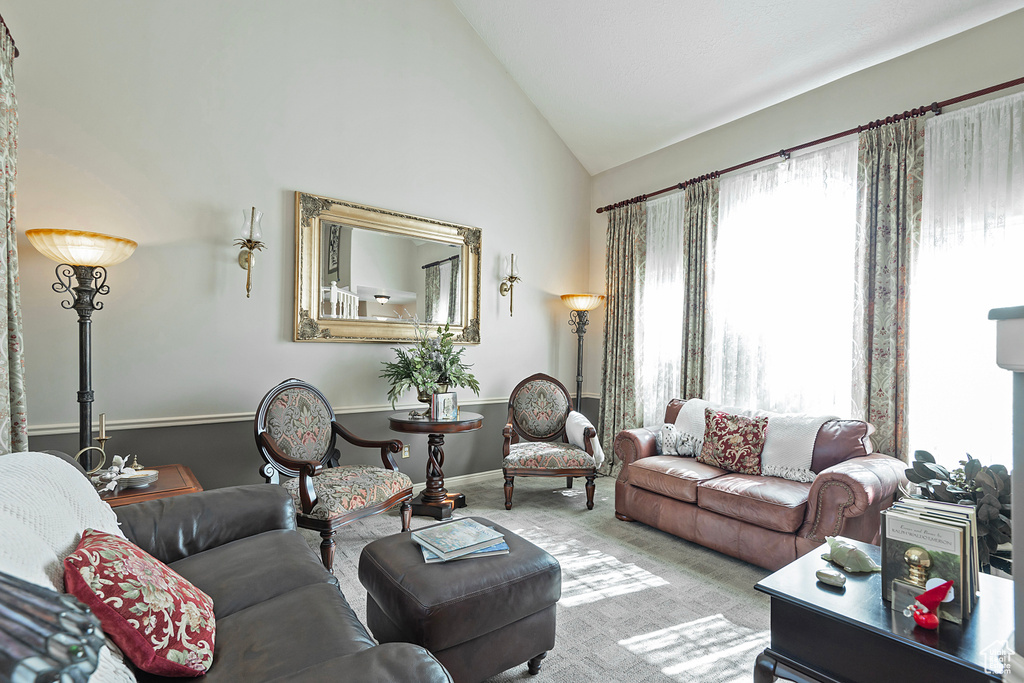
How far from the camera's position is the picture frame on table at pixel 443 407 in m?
3.47

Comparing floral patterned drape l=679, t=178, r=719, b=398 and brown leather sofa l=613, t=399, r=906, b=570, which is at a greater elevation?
floral patterned drape l=679, t=178, r=719, b=398

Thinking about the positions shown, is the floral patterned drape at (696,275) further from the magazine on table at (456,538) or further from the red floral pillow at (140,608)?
the red floral pillow at (140,608)

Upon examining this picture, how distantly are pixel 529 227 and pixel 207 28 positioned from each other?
2817 millimetres

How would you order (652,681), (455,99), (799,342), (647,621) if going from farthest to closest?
(455,99) < (799,342) < (647,621) < (652,681)

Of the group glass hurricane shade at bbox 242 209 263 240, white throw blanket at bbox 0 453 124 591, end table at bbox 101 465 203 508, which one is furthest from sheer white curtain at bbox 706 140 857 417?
white throw blanket at bbox 0 453 124 591

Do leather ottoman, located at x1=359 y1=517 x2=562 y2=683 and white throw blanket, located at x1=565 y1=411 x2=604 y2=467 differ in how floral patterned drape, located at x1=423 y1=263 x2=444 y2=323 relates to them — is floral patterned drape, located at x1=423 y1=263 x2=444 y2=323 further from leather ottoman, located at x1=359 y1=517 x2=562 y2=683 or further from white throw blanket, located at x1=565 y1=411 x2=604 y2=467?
leather ottoman, located at x1=359 y1=517 x2=562 y2=683

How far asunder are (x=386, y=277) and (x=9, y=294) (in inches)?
85.1

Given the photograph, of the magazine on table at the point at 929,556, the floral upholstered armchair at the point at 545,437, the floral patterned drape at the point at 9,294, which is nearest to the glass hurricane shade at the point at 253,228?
the floral patterned drape at the point at 9,294

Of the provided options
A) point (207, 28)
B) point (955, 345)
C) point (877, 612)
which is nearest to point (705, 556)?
point (877, 612)

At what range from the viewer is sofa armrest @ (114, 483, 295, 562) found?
1.79 metres

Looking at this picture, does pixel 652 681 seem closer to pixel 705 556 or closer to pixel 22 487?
pixel 705 556

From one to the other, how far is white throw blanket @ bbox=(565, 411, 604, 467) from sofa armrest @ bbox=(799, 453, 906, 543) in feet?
4.99

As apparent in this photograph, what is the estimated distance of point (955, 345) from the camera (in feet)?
9.29

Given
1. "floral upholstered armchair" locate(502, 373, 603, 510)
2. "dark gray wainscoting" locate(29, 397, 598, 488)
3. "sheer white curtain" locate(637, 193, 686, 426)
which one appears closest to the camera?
"dark gray wainscoting" locate(29, 397, 598, 488)
